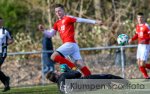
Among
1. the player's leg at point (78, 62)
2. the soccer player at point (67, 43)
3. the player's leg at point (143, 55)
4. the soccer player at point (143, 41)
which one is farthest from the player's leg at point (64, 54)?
the player's leg at point (143, 55)

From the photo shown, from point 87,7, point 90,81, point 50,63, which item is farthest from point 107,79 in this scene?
Answer: point 87,7

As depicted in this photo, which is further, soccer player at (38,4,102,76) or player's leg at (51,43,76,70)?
soccer player at (38,4,102,76)

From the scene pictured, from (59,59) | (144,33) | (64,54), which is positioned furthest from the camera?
(144,33)

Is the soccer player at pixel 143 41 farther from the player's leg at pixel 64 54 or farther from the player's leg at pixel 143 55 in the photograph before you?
the player's leg at pixel 64 54

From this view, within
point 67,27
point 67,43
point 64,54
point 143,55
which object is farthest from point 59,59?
point 143,55

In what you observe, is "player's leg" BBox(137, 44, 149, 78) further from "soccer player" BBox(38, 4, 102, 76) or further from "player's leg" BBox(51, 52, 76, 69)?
"player's leg" BBox(51, 52, 76, 69)

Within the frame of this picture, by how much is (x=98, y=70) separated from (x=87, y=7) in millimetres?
5152

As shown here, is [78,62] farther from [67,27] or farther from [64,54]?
[67,27]

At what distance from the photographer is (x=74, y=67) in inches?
576

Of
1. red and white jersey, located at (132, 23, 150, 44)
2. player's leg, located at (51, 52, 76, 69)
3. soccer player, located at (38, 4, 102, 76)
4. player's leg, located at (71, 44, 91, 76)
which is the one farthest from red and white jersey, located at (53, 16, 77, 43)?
red and white jersey, located at (132, 23, 150, 44)

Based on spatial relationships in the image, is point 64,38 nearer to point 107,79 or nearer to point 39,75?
point 107,79

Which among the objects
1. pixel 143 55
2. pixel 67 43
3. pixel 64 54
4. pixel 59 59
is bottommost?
pixel 143 55

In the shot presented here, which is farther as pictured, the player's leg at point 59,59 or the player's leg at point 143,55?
the player's leg at point 143,55

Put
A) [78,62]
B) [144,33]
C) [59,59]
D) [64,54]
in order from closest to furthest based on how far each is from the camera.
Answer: [59,59] → [64,54] → [78,62] → [144,33]
